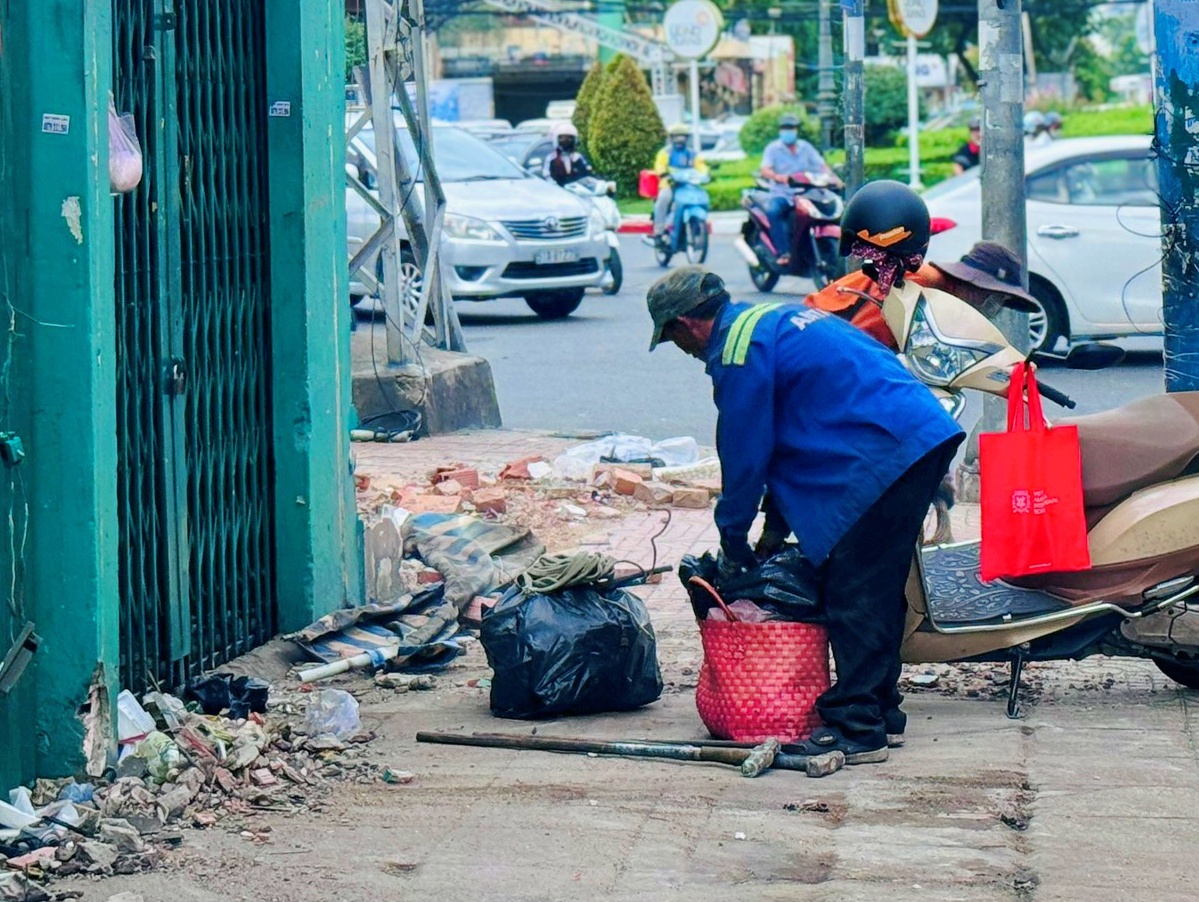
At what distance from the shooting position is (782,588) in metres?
5.39

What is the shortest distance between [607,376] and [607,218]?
7243 millimetres

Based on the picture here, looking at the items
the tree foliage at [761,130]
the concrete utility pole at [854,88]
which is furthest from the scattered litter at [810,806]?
the tree foliage at [761,130]

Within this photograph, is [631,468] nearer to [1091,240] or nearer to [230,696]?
[230,696]

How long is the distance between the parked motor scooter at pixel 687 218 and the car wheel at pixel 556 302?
3997 mm

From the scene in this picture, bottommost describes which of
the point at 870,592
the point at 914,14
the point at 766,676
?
the point at 766,676

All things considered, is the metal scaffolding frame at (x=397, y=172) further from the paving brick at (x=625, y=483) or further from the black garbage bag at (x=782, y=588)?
the black garbage bag at (x=782, y=588)

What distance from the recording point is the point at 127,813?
4797mm

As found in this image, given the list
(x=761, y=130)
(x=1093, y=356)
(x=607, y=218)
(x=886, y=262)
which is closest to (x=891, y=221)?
(x=886, y=262)

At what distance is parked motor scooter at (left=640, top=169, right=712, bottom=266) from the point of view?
70.7 feet

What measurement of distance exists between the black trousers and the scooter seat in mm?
612

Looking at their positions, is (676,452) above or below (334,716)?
above

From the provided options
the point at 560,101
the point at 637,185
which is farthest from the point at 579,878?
the point at 560,101

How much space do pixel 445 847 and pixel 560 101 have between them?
187ft

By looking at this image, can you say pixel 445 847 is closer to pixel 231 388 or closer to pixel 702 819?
pixel 702 819
